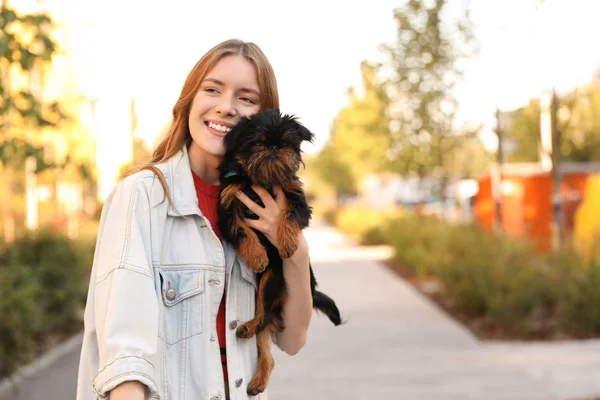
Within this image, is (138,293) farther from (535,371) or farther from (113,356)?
(535,371)

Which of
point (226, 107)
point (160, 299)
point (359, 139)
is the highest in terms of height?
point (226, 107)

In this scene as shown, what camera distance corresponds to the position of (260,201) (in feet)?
8.07

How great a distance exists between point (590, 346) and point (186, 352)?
747cm

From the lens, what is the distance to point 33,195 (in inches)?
625

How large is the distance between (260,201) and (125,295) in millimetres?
669

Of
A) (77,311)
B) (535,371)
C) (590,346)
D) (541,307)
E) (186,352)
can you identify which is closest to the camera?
(186,352)

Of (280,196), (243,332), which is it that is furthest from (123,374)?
(280,196)

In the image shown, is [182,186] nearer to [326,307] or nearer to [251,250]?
[251,250]

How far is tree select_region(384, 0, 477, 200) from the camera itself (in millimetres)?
13031

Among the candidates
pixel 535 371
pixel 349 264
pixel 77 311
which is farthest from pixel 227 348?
pixel 349 264

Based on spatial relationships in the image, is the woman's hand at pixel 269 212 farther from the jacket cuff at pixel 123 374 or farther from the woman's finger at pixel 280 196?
the jacket cuff at pixel 123 374

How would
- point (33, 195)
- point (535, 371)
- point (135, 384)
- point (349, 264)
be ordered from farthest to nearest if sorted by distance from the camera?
point (349, 264)
point (33, 195)
point (535, 371)
point (135, 384)

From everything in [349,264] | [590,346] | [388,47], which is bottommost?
[349,264]

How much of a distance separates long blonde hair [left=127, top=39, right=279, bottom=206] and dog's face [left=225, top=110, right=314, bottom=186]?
99 millimetres
